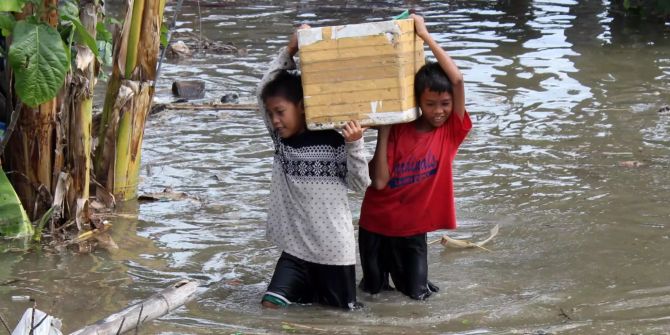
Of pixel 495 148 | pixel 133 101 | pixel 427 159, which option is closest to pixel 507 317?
pixel 427 159

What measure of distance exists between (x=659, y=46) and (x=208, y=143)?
6.65m

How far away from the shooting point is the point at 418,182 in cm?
505

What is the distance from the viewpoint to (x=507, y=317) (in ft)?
16.2

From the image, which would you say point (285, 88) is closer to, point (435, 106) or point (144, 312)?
point (435, 106)

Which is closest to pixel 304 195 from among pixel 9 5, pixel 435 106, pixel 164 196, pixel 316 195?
pixel 316 195

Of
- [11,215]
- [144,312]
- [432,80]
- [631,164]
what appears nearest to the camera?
[144,312]

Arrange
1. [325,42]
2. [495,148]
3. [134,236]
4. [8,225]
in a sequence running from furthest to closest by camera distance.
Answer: [495,148]
[134,236]
[8,225]
[325,42]

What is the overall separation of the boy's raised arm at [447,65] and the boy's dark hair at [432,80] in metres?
0.02

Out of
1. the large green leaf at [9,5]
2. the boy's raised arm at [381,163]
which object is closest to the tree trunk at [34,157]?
the large green leaf at [9,5]

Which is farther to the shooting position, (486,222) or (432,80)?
(486,222)

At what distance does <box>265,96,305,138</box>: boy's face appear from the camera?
4844 mm

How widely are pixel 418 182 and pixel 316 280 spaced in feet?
2.19

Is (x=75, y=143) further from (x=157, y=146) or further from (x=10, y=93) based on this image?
(x=157, y=146)

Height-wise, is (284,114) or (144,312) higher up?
(284,114)
